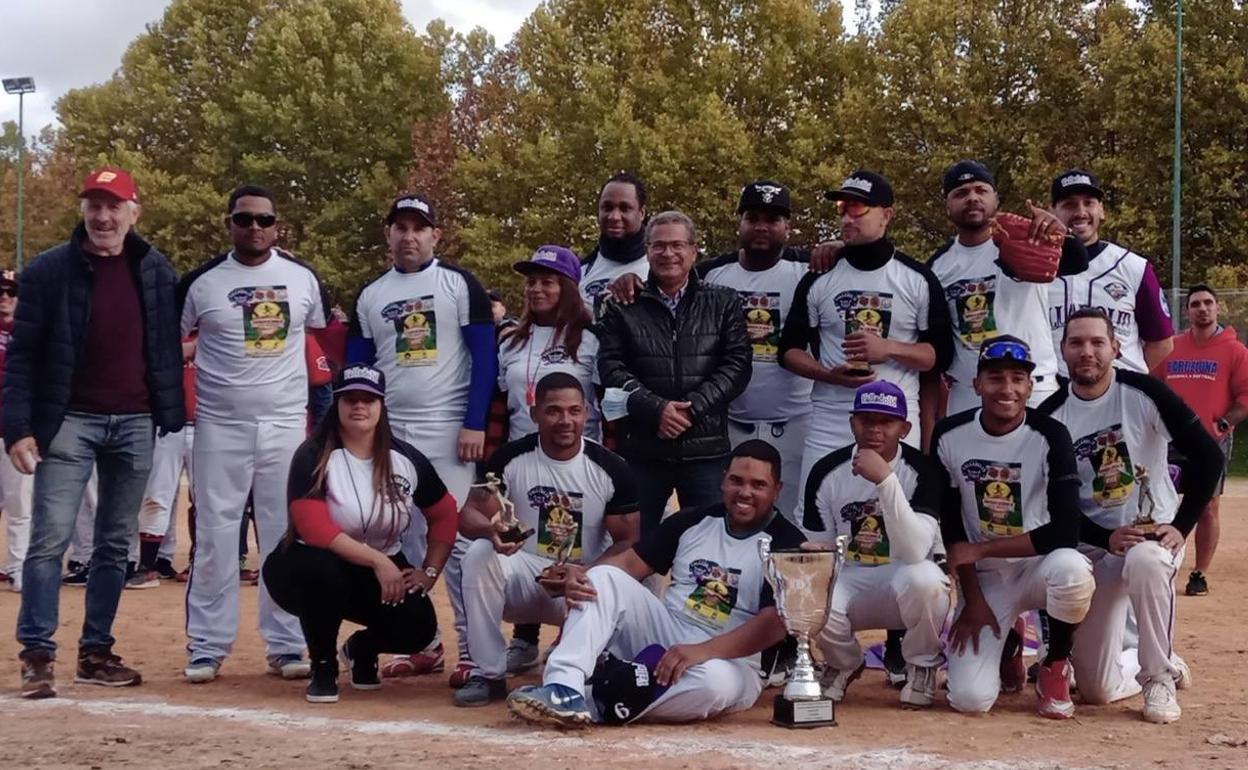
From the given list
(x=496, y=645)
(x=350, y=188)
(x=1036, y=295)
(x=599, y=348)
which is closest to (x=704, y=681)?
(x=496, y=645)

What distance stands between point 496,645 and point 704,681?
1104 millimetres

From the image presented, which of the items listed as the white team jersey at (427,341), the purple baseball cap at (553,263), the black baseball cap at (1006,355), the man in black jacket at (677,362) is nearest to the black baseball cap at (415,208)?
the white team jersey at (427,341)

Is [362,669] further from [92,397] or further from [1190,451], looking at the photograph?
[1190,451]

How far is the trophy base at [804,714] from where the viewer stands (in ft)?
18.8

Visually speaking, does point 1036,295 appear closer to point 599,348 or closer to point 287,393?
point 599,348

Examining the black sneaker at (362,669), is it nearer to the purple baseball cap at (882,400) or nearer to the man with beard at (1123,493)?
the purple baseball cap at (882,400)

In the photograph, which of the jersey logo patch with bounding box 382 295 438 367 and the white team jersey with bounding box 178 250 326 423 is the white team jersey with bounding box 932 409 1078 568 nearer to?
the jersey logo patch with bounding box 382 295 438 367

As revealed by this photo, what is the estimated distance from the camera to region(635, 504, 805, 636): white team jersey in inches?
241

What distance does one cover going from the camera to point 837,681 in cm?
644

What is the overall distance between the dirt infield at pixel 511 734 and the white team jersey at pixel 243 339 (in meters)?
1.34

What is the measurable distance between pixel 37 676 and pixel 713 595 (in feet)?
9.84

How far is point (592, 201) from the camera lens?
102 feet

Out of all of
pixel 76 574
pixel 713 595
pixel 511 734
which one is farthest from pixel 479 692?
pixel 76 574

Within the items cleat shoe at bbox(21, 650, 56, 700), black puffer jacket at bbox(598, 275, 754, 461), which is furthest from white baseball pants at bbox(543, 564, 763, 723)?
cleat shoe at bbox(21, 650, 56, 700)
